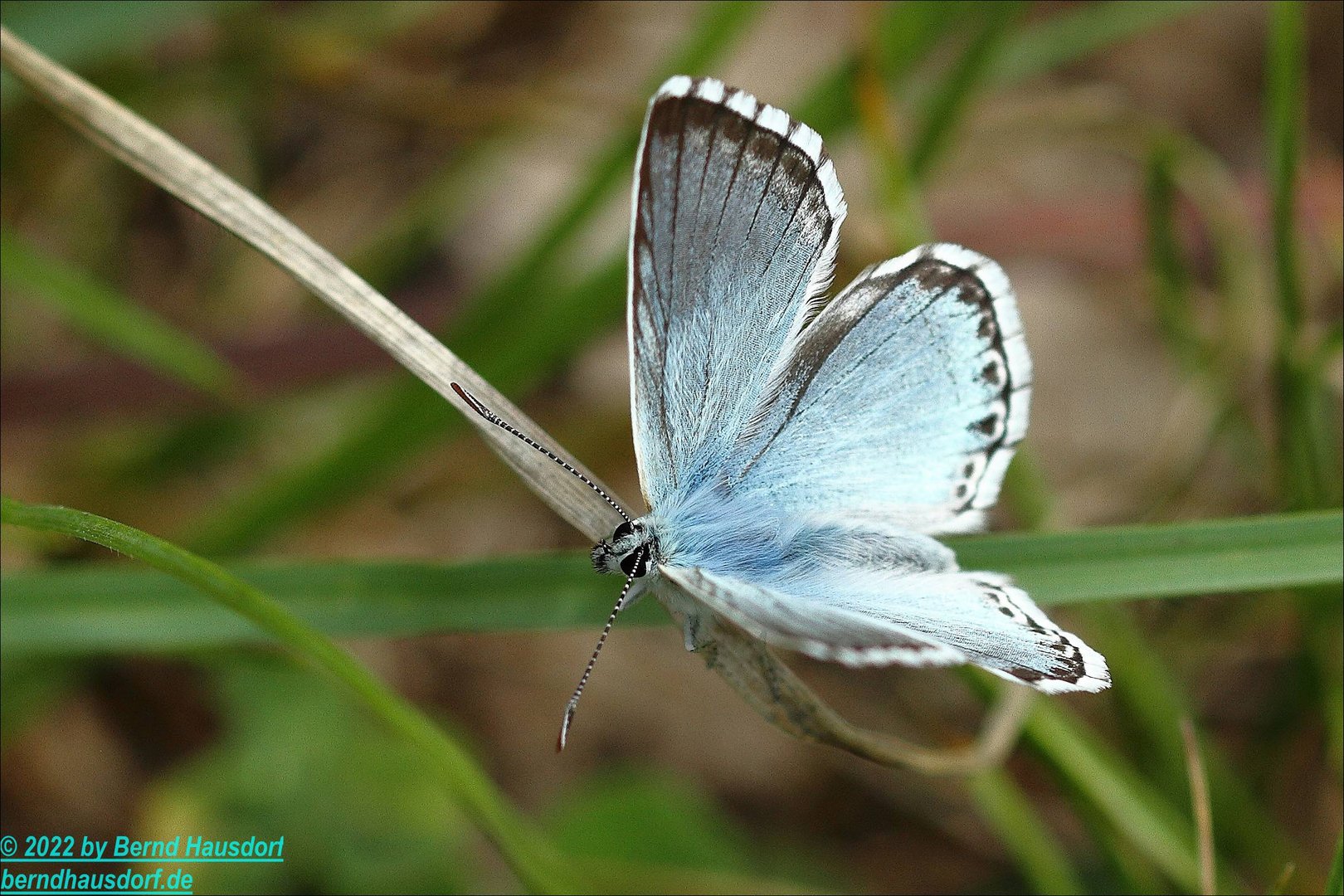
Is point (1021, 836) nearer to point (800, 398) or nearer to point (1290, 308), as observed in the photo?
point (800, 398)

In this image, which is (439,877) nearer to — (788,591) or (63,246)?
(788,591)

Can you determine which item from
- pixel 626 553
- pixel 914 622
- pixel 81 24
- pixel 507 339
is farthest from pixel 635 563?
pixel 81 24

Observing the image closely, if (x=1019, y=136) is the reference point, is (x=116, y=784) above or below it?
below

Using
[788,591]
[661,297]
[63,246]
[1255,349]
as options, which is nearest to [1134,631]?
[1255,349]

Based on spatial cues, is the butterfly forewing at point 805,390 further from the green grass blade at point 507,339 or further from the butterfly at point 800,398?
the green grass blade at point 507,339

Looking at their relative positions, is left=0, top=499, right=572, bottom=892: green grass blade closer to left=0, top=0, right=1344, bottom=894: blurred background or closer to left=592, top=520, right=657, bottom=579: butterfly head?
left=592, top=520, right=657, bottom=579: butterfly head

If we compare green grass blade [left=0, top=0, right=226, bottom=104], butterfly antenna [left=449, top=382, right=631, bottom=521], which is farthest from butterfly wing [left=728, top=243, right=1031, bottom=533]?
green grass blade [left=0, top=0, right=226, bottom=104]
